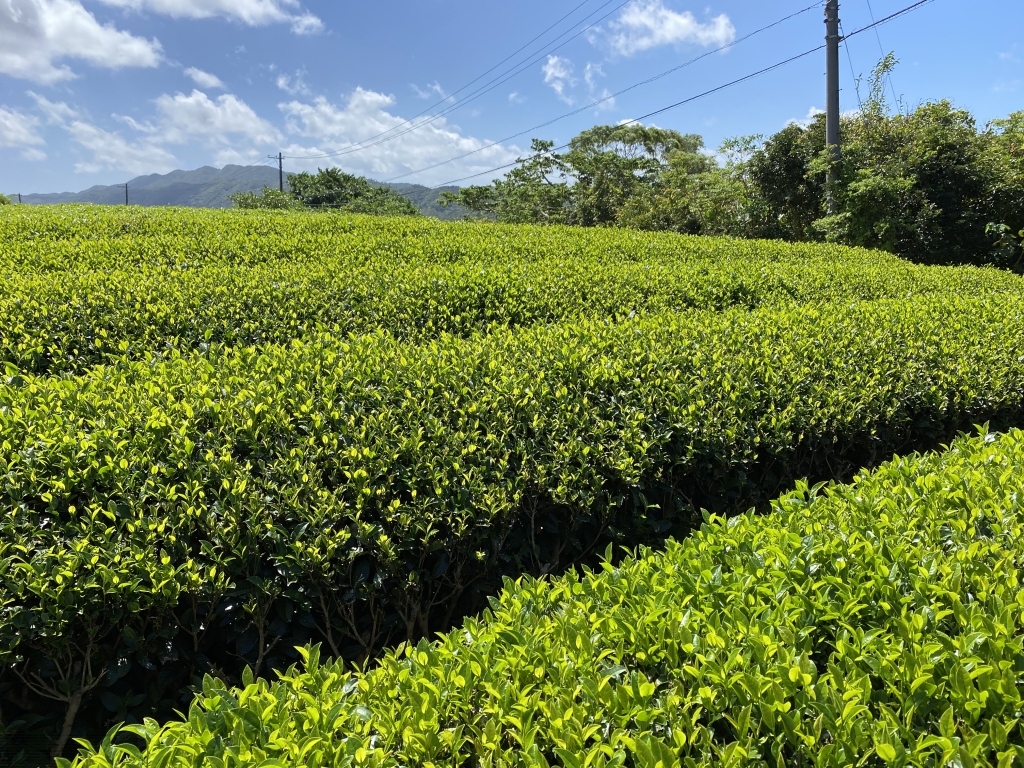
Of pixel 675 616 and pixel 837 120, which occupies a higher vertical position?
pixel 837 120

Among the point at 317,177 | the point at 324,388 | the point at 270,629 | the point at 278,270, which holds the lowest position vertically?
the point at 270,629

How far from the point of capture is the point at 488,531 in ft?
8.32

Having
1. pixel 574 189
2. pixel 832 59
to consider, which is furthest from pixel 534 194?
pixel 832 59

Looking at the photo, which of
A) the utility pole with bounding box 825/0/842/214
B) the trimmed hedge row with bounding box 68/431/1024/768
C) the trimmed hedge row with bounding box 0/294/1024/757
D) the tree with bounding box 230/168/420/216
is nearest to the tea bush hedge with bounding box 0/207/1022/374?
the trimmed hedge row with bounding box 0/294/1024/757

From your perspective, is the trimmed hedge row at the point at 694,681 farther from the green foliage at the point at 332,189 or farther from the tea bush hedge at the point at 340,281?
the green foliage at the point at 332,189

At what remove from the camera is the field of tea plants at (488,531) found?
4.58ft

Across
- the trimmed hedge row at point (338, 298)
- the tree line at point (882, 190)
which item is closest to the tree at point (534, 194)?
the tree line at point (882, 190)

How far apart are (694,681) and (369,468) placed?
4.87 feet

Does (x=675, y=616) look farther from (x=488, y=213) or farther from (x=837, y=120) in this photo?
(x=488, y=213)

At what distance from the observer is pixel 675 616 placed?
1628 millimetres

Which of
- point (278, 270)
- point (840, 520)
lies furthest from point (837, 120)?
point (840, 520)

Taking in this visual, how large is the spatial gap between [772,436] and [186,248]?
615 centimetres

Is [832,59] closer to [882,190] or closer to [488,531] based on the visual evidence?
[882,190]

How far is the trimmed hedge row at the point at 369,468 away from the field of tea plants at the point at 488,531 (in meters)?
0.01
